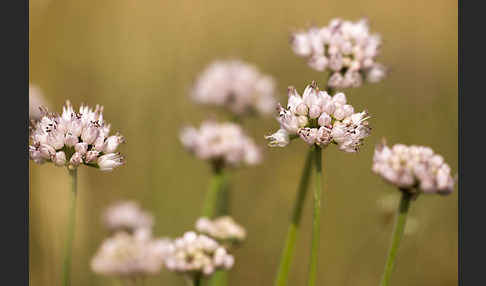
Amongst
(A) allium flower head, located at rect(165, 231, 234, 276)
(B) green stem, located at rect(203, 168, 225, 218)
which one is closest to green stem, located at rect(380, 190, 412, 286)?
(A) allium flower head, located at rect(165, 231, 234, 276)

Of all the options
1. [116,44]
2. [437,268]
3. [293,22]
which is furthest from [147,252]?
[293,22]

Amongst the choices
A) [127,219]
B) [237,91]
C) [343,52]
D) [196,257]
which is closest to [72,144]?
[196,257]

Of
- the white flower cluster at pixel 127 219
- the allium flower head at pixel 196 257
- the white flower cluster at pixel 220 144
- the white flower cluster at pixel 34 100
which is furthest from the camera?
the white flower cluster at pixel 127 219

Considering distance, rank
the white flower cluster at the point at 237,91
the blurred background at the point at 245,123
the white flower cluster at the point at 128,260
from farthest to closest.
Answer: the white flower cluster at the point at 237,91 → the blurred background at the point at 245,123 → the white flower cluster at the point at 128,260

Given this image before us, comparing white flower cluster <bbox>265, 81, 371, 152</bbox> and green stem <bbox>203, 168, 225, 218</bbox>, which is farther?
green stem <bbox>203, 168, 225, 218</bbox>

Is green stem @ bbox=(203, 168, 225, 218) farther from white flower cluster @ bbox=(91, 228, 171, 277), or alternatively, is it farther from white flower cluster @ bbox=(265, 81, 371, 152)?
white flower cluster @ bbox=(265, 81, 371, 152)

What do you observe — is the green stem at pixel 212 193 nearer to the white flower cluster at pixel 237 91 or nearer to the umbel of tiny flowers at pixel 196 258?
the umbel of tiny flowers at pixel 196 258

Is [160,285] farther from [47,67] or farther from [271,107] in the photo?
[47,67]

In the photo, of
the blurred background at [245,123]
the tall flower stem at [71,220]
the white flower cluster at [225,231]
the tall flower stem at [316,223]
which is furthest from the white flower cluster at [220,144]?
the tall flower stem at [71,220]
